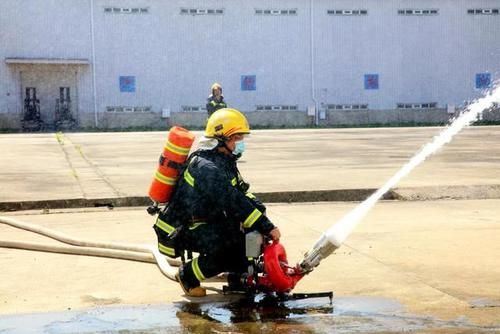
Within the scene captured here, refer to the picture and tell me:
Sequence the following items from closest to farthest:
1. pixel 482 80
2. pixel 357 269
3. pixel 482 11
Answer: pixel 357 269
pixel 482 11
pixel 482 80

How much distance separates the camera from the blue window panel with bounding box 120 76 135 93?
37.9m

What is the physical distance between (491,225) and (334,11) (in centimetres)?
3279

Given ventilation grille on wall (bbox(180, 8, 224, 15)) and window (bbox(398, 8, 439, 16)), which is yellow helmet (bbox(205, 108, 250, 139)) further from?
window (bbox(398, 8, 439, 16))

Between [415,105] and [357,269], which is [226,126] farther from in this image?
[415,105]

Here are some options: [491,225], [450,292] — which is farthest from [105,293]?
[491,225]

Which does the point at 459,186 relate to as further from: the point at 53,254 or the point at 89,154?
the point at 89,154

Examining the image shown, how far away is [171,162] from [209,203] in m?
0.38

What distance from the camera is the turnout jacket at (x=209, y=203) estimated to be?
16.8 feet

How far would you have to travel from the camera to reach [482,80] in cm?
4134

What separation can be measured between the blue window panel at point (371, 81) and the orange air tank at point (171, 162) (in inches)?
1393

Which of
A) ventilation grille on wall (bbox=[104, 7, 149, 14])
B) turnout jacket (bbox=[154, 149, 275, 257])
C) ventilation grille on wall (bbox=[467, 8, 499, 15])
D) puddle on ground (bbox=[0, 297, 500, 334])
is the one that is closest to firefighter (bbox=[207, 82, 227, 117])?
turnout jacket (bbox=[154, 149, 275, 257])

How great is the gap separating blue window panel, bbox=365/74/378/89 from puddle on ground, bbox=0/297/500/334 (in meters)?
35.5

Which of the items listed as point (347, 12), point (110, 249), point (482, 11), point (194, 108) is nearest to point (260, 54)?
point (194, 108)

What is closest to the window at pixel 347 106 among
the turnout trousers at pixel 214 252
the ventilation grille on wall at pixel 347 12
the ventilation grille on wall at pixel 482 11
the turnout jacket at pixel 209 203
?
the ventilation grille on wall at pixel 347 12
